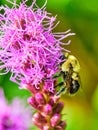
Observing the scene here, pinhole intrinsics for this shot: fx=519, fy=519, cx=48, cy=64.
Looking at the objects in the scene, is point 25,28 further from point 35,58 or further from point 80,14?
point 80,14

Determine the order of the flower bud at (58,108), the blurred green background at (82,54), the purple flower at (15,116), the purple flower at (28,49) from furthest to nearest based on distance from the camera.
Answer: the blurred green background at (82,54), the purple flower at (15,116), the flower bud at (58,108), the purple flower at (28,49)

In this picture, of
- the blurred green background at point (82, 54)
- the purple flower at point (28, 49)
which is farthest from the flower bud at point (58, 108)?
the blurred green background at point (82, 54)

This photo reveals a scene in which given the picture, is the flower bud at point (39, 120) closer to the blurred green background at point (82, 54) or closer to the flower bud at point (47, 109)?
the flower bud at point (47, 109)

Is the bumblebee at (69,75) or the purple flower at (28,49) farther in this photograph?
the bumblebee at (69,75)

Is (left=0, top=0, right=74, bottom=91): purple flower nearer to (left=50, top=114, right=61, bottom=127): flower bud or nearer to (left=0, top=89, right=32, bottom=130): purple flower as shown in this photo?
(left=50, top=114, right=61, bottom=127): flower bud

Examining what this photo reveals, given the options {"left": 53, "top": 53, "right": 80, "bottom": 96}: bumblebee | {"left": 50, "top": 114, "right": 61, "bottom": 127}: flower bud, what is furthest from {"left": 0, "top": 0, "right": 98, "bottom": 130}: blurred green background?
{"left": 50, "top": 114, "right": 61, "bottom": 127}: flower bud

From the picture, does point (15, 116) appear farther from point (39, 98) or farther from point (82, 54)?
point (82, 54)

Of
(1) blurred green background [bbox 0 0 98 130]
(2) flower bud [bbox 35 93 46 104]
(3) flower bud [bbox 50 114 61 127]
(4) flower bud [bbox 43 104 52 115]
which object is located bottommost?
(3) flower bud [bbox 50 114 61 127]
